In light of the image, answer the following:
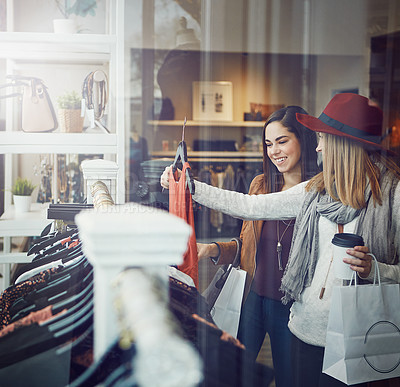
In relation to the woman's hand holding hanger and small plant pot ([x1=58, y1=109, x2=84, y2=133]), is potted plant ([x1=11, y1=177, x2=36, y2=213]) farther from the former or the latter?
the woman's hand holding hanger

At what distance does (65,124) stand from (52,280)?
0.48 m

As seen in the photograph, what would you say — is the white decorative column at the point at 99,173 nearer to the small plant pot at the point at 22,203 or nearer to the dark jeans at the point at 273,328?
the small plant pot at the point at 22,203

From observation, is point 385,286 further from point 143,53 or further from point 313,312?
point 143,53

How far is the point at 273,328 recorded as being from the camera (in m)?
1.39

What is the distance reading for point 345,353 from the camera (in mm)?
1251

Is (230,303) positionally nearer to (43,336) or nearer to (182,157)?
(182,157)

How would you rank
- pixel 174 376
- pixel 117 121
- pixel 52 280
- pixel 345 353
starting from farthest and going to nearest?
pixel 117 121 → pixel 345 353 → pixel 52 280 → pixel 174 376

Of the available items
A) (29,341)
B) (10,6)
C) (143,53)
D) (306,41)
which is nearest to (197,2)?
(143,53)

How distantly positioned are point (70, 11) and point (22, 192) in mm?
536

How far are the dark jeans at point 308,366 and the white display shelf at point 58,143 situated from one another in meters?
0.80

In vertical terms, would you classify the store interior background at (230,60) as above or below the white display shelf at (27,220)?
above

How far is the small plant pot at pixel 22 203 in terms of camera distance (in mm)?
1364

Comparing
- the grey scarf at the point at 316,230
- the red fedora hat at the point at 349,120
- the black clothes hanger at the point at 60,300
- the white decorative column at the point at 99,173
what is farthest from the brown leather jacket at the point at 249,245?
the black clothes hanger at the point at 60,300

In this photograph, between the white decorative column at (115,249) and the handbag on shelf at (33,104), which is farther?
the handbag on shelf at (33,104)
